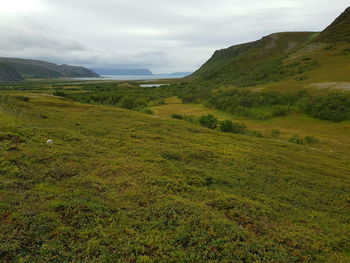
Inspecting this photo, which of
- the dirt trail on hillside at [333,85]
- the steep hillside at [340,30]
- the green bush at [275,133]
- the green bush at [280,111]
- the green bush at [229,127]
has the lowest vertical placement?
the green bush at [275,133]

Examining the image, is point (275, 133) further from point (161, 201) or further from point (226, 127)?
point (161, 201)

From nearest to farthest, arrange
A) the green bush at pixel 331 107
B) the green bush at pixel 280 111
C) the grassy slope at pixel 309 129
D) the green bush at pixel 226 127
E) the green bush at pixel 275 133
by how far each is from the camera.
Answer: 1. the grassy slope at pixel 309 129
2. the green bush at pixel 226 127
3. the green bush at pixel 275 133
4. the green bush at pixel 331 107
5. the green bush at pixel 280 111

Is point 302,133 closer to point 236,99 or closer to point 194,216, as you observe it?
point 236,99

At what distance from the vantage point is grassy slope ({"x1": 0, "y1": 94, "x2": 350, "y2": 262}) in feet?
23.7

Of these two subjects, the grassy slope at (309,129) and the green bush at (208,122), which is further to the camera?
the green bush at (208,122)

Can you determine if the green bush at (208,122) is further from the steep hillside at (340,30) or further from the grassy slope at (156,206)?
the steep hillside at (340,30)

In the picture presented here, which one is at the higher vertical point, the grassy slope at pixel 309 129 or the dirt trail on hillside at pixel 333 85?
the dirt trail on hillside at pixel 333 85

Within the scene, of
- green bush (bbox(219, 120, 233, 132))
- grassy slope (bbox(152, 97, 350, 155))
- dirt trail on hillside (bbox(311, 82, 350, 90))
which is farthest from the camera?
dirt trail on hillside (bbox(311, 82, 350, 90))

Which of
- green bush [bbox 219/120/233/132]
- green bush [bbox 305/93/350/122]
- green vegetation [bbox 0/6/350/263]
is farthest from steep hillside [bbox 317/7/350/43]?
green vegetation [bbox 0/6/350/263]

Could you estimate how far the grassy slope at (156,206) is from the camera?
7227mm

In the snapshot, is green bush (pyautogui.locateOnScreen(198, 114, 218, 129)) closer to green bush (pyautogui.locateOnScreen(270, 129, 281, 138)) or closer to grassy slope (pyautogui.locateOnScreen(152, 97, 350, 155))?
grassy slope (pyautogui.locateOnScreen(152, 97, 350, 155))

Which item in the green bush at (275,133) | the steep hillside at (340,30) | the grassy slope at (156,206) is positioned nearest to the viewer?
the grassy slope at (156,206)

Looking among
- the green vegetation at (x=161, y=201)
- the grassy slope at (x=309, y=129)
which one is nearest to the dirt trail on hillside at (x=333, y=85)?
the grassy slope at (x=309, y=129)

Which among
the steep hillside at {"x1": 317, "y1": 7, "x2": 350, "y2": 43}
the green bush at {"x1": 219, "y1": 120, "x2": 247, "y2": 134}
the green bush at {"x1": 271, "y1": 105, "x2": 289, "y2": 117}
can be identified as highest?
the steep hillside at {"x1": 317, "y1": 7, "x2": 350, "y2": 43}
